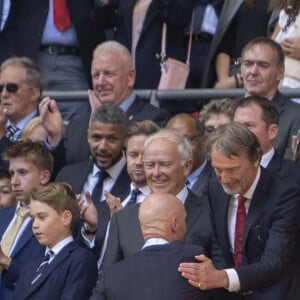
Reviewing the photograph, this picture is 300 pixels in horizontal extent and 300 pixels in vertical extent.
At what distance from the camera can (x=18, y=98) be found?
1145cm

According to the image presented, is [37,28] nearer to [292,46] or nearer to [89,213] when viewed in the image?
[292,46]

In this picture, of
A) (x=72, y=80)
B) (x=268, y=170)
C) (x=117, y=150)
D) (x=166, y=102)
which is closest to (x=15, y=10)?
(x=72, y=80)

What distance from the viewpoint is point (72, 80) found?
40.7 feet

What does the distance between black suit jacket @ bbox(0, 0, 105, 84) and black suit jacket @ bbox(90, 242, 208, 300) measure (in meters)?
4.43

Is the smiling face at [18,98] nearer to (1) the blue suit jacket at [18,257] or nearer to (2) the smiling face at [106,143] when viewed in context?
(2) the smiling face at [106,143]

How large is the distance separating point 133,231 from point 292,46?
2.88 metres

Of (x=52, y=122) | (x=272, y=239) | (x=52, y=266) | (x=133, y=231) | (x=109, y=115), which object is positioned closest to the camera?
(x=272, y=239)

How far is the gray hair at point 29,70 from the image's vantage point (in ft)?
37.7

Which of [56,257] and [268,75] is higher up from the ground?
[268,75]

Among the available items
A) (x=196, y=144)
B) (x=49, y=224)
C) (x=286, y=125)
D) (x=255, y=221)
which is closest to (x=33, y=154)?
(x=49, y=224)

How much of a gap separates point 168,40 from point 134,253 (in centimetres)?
386

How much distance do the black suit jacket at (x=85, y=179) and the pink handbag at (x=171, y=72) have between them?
4.75 ft

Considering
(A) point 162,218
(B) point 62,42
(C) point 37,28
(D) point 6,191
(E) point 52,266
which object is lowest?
(E) point 52,266

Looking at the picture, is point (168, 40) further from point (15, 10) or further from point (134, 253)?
point (134, 253)
